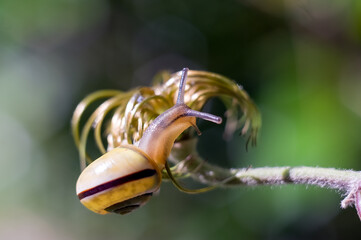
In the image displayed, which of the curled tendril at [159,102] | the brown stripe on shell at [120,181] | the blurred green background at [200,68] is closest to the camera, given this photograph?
the brown stripe on shell at [120,181]

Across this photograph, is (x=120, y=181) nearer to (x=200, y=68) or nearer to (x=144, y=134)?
(x=144, y=134)

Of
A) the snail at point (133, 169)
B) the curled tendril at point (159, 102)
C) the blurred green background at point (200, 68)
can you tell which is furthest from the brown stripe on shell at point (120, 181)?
the blurred green background at point (200, 68)

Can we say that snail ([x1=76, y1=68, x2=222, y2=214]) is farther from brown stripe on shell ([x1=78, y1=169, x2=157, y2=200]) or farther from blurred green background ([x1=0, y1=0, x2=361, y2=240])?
blurred green background ([x1=0, y1=0, x2=361, y2=240])

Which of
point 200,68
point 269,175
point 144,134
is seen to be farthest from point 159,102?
point 200,68

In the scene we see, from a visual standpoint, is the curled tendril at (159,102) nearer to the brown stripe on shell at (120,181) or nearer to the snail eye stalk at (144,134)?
the snail eye stalk at (144,134)

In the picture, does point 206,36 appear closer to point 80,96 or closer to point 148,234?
point 80,96

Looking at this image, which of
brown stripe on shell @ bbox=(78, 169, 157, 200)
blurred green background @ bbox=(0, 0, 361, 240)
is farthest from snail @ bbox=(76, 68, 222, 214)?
blurred green background @ bbox=(0, 0, 361, 240)
